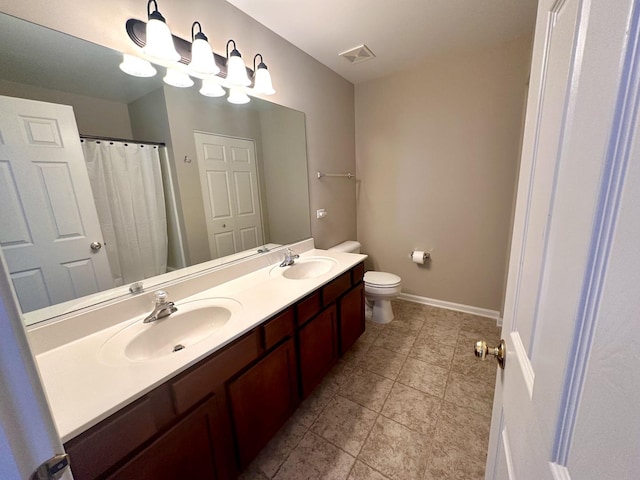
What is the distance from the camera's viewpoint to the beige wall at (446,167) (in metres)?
2.12

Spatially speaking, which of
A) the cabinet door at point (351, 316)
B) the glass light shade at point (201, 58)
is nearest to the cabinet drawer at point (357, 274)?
the cabinet door at point (351, 316)

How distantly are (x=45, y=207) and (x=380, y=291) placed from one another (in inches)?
87.7

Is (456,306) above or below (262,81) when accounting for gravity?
below

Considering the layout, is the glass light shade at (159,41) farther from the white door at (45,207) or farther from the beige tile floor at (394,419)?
the beige tile floor at (394,419)

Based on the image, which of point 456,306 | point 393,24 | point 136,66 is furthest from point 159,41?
point 456,306

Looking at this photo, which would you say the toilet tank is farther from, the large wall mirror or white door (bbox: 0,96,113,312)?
white door (bbox: 0,96,113,312)

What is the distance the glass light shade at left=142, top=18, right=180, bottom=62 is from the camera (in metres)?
1.08

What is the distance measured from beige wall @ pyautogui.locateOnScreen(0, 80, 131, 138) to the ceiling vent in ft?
5.68

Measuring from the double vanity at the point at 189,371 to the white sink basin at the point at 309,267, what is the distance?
0.18 meters

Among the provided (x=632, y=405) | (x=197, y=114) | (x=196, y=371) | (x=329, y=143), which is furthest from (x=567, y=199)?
(x=329, y=143)

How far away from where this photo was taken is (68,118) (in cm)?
100

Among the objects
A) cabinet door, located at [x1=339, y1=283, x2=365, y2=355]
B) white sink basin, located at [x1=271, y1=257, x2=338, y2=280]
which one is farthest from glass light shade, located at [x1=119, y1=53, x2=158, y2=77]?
cabinet door, located at [x1=339, y1=283, x2=365, y2=355]

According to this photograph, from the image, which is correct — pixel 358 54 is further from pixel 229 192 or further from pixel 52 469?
pixel 52 469

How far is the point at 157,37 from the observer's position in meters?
1.09
